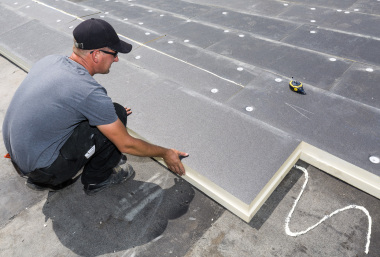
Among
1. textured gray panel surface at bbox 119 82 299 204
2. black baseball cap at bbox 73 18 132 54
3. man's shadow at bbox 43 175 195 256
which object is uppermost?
black baseball cap at bbox 73 18 132 54

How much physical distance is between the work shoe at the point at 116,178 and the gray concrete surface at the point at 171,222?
5cm

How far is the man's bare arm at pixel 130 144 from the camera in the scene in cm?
185

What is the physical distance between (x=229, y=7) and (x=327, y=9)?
6.16ft

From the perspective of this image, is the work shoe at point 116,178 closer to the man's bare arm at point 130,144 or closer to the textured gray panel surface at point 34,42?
the man's bare arm at point 130,144

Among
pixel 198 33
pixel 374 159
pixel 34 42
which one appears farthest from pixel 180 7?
pixel 374 159

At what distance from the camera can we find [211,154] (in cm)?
237

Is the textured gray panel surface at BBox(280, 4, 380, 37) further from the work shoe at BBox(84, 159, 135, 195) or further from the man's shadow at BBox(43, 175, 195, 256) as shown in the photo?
the work shoe at BBox(84, 159, 135, 195)

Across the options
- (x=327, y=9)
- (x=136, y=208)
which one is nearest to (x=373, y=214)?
(x=136, y=208)

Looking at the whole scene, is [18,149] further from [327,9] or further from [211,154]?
[327,9]

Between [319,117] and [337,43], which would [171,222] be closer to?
[319,117]

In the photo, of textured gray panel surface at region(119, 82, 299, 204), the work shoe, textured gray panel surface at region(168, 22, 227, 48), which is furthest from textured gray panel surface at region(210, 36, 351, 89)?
the work shoe

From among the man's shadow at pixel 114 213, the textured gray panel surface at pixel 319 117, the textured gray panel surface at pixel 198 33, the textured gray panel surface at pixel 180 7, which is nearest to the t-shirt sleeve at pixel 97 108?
the man's shadow at pixel 114 213

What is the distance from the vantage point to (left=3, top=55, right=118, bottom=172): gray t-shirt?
5.70 feet

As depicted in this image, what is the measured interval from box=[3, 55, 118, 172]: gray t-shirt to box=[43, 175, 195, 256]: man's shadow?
25.5 inches
